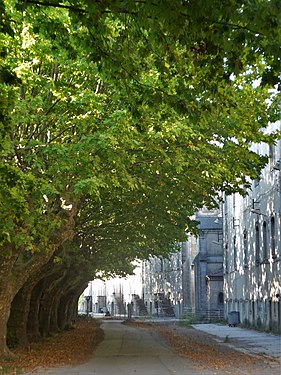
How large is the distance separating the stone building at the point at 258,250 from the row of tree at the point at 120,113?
27.1 ft

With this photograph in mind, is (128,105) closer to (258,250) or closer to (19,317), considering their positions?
(19,317)

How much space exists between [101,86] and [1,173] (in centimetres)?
569

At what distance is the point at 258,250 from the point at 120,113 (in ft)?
89.0

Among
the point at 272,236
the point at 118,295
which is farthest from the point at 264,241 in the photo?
the point at 118,295

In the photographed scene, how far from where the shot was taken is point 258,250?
137ft

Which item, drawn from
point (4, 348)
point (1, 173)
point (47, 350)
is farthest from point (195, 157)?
point (47, 350)

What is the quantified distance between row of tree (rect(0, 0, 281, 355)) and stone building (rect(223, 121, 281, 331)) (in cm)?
825

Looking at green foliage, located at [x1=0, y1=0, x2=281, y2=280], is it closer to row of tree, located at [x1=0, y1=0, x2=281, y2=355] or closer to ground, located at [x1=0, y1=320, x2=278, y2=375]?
row of tree, located at [x1=0, y1=0, x2=281, y2=355]

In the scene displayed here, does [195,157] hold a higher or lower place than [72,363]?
higher

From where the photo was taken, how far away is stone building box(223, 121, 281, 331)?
3578cm

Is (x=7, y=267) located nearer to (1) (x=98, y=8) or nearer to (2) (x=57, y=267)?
(2) (x=57, y=267)

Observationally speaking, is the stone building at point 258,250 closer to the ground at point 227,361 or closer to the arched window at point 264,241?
the arched window at point 264,241

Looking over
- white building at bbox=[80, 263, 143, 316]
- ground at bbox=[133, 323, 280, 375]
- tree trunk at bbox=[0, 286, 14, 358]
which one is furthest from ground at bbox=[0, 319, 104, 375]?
white building at bbox=[80, 263, 143, 316]

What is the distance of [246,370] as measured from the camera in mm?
18641
